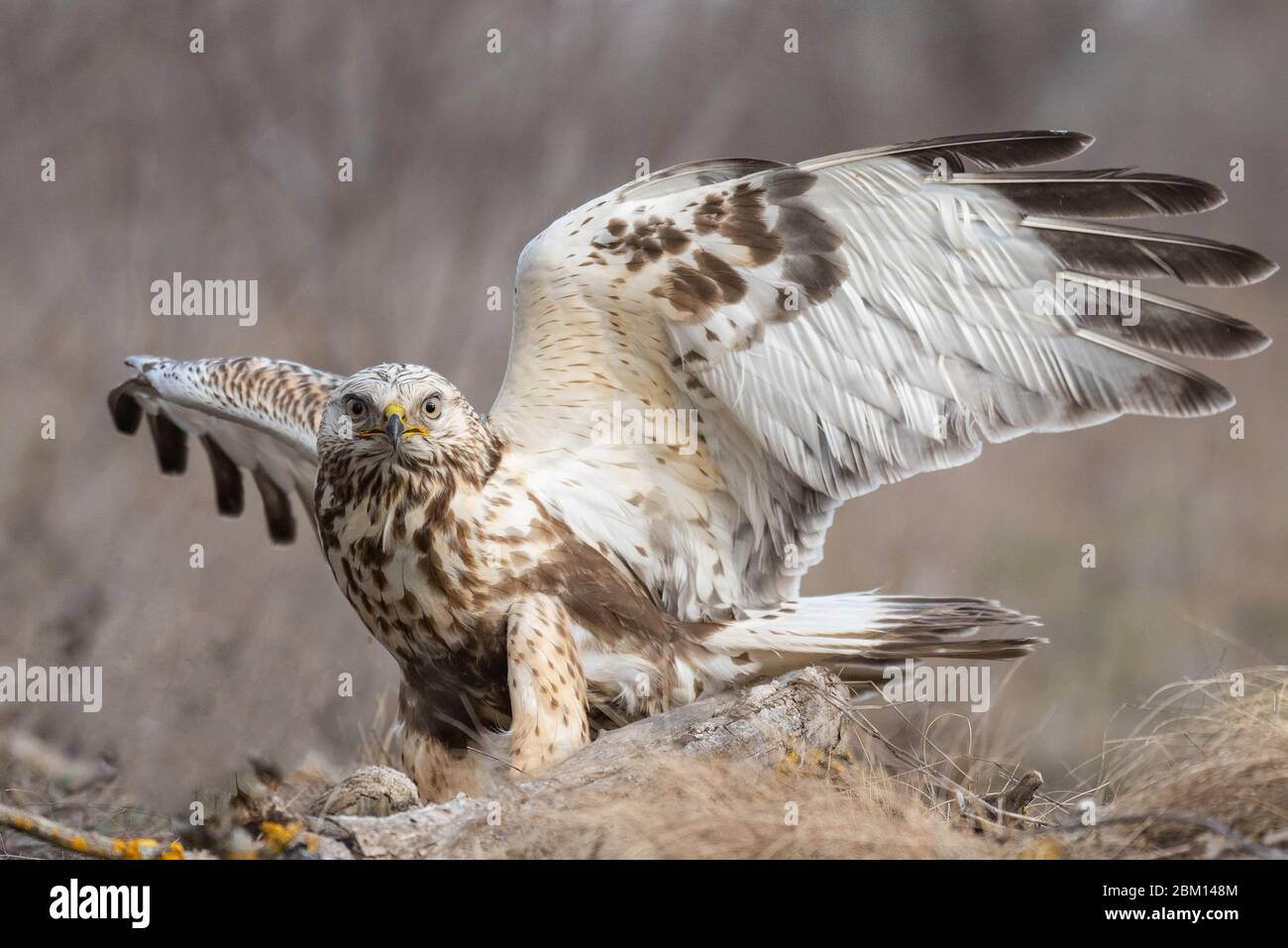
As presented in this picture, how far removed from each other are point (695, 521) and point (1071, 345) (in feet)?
3.90

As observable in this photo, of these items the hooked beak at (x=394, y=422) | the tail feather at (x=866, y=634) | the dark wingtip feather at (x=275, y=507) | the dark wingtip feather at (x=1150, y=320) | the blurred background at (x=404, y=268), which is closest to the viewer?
the hooked beak at (x=394, y=422)

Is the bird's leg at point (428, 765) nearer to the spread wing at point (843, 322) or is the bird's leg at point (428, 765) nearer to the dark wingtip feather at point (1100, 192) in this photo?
the spread wing at point (843, 322)

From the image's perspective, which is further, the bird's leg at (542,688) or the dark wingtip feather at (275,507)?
the dark wingtip feather at (275,507)

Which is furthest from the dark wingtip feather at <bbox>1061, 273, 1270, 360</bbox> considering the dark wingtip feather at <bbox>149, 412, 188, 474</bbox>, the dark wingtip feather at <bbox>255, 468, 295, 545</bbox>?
the dark wingtip feather at <bbox>149, 412, 188, 474</bbox>

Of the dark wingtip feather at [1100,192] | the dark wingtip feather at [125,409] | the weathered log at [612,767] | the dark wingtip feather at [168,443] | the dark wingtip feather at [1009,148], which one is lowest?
the weathered log at [612,767]

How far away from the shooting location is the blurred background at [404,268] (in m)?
6.66

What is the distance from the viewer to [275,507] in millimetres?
4973

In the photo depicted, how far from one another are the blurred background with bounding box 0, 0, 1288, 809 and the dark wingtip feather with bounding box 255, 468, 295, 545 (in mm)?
1415

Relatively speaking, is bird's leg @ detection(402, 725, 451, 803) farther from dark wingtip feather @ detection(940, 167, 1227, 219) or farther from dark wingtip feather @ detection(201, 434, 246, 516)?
dark wingtip feather @ detection(940, 167, 1227, 219)

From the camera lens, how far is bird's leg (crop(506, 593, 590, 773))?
3.29 metres

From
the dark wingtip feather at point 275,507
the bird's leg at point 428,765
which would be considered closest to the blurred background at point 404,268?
the dark wingtip feather at point 275,507

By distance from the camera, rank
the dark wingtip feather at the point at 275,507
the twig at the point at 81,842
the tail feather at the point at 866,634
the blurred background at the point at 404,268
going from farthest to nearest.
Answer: the blurred background at the point at 404,268 → the dark wingtip feather at the point at 275,507 → the tail feather at the point at 866,634 → the twig at the point at 81,842

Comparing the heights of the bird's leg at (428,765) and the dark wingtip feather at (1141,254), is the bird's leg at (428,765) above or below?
below

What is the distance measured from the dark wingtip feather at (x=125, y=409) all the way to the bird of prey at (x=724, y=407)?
1704mm
